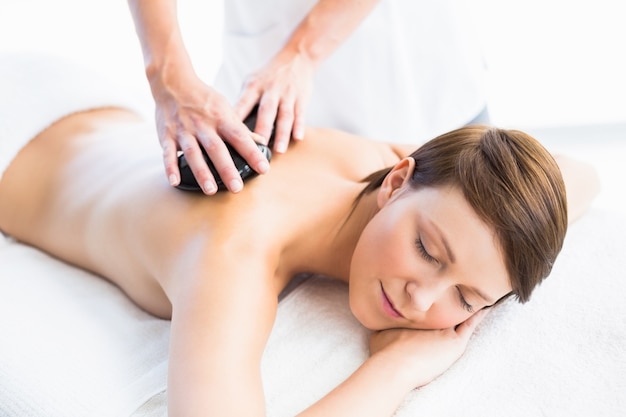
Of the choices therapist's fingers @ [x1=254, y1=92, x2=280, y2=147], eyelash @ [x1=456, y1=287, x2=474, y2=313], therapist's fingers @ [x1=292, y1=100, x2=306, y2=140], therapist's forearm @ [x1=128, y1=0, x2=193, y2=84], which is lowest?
eyelash @ [x1=456, y1=287, x2=474, y2=313]

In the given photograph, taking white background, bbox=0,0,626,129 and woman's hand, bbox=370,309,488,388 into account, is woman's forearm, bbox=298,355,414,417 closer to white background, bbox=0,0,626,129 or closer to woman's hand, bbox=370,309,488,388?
woman's hand, bbox=370,309,488,388

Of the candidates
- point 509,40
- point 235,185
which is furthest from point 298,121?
point 509,40

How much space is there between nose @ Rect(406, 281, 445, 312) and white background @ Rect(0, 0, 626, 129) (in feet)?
4.31

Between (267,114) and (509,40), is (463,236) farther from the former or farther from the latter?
(509,40)

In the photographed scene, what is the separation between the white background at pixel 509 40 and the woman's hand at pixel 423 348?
1273 mm

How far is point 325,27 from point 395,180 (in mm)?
417

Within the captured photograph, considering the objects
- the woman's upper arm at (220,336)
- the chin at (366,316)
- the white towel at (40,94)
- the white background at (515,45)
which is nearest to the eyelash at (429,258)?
the chin at (366,316)

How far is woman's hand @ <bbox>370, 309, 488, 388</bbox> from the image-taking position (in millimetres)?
1037

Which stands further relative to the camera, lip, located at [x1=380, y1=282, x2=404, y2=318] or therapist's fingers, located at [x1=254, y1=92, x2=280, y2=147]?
therapist's fingers, located at [x1=254, y1=92, x2=280, y2=147]

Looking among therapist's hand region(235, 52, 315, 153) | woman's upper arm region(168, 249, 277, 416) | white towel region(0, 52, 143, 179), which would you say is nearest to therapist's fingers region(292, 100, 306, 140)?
therapist's hand region(235, 52, 315, 153)

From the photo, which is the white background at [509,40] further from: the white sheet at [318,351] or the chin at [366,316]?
the chin at [366,316]

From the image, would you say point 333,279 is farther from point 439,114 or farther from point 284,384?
point 439,114

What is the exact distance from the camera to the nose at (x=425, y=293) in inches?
40.1

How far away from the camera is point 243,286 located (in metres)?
1.01
